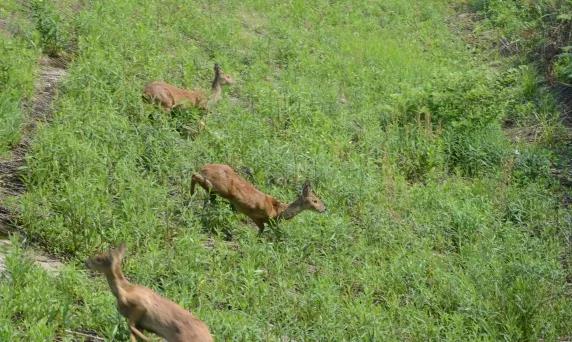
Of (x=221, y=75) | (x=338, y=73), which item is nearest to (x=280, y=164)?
(x=221, y=75)

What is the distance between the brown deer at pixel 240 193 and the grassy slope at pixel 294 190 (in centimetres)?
19

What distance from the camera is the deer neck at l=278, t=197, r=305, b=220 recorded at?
346 inches

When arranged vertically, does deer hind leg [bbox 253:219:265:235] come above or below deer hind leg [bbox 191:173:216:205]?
below

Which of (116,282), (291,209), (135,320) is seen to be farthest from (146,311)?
(291,209)

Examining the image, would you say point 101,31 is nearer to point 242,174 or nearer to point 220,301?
point 242,174

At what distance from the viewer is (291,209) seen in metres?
8.85

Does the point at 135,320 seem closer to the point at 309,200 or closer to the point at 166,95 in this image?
the point at 309,200

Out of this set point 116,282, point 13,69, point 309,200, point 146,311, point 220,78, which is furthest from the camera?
point 220,78

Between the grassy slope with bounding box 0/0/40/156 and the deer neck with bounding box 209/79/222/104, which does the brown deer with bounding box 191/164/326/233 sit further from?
the deer neck with bounding box 209/79/222/104

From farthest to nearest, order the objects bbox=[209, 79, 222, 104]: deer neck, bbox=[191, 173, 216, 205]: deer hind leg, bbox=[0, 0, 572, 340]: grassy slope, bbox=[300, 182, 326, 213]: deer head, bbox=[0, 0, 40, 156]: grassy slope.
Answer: bbox=[209, 79, 222, 104]: deer neck, bbox=[300, 182, 326, 213]: deer head, bbox=[0, 0, 40, 156]: grassy slope, bbox=[191, 173, 216, 205]: deer hind leg, bbox=[0, 0, 572, 340]: grassy slope

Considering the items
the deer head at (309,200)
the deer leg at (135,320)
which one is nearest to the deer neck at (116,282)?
the deer leg at (135,320)

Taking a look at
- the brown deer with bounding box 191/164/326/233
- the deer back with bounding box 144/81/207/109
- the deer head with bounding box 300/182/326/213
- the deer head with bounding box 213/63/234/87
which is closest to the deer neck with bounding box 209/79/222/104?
the deer head with bounding box 213/63/234/87

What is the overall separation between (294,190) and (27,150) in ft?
9.64

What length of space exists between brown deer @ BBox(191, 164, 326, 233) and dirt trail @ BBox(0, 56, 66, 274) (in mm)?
1654
